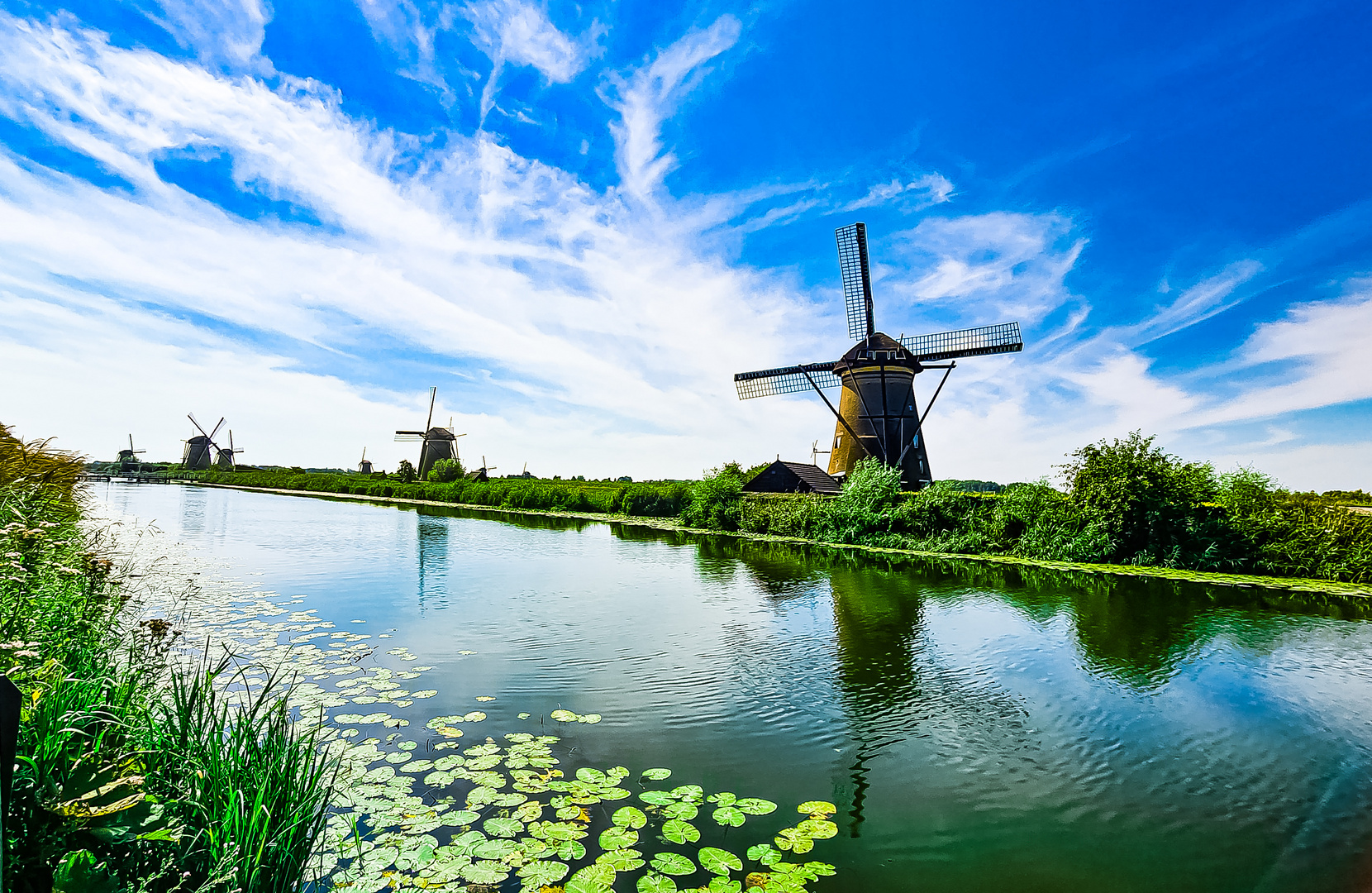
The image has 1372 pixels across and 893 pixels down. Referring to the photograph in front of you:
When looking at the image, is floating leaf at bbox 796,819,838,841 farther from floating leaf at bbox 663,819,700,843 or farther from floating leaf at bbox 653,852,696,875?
floating leaf at bbox 653,852,696,875

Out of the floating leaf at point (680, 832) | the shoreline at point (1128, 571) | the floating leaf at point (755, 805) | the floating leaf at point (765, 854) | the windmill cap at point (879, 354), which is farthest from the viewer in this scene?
the windmill cap at point (879, 354)

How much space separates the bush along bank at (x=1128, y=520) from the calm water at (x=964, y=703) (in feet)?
11.0

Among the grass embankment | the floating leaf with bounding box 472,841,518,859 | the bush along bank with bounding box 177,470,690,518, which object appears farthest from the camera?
the bush along bank with bounding box 177,470,690,518

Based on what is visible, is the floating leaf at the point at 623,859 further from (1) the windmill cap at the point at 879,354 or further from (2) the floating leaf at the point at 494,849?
(1) the windmill cap at the point at 879,354

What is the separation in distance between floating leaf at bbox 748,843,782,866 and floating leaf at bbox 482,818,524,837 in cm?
150

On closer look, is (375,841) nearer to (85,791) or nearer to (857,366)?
(85,791)

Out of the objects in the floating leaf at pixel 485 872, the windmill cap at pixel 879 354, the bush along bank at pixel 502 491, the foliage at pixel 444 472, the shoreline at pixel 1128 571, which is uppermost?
the windmill cap at pixel 879 354

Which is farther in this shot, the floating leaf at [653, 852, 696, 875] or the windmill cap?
the windmill cap

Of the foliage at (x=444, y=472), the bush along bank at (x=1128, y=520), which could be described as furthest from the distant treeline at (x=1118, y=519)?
the foliage at (x=444, y=472)

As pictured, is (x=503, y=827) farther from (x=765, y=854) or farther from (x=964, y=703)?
(x=964, y=703)

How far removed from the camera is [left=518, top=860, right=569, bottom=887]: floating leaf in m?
3.57

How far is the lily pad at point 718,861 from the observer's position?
384 cm

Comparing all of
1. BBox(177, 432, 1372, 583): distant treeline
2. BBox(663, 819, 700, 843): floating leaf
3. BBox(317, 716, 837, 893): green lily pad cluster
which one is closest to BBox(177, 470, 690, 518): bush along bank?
BBox(177, 432, 1372, 583): distant treeline

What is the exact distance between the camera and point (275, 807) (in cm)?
321
